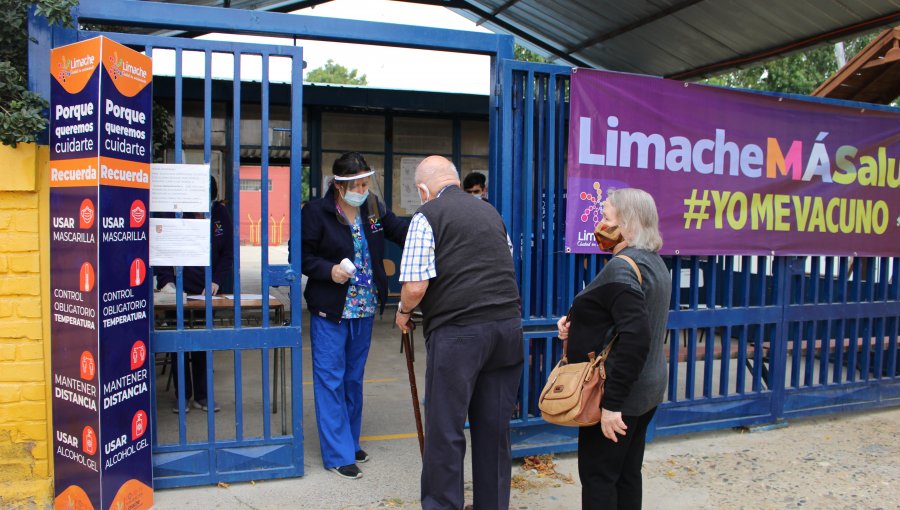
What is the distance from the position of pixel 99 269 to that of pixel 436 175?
5.23 feet

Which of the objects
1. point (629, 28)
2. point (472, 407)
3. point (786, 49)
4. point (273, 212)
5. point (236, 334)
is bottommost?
point (472, 407)

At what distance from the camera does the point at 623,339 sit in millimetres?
2623

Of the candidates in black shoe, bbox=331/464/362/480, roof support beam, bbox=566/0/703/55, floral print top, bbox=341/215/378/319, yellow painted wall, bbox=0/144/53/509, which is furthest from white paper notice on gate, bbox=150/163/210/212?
roof support beam, bbox=566/0/703/55

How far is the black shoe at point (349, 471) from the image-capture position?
3.96m

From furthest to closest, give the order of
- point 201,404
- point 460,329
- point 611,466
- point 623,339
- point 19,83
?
point 201,404
point 19,83
point 460,329
point 611,466
point 623,339

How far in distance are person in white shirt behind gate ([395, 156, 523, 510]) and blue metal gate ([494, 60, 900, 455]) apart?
109 centimetres

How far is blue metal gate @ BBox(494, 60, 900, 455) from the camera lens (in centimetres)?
417

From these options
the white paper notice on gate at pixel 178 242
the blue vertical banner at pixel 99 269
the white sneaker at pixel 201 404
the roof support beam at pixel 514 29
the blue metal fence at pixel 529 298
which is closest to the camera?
the blue vertical banner at pixel 99 269

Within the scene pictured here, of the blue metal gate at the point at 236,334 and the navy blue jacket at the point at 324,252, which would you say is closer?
the blue metal gate at the point at 236,334

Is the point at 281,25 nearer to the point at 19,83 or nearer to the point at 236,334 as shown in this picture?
the point at 19,83

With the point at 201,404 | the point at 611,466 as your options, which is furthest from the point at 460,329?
the point at 201,404

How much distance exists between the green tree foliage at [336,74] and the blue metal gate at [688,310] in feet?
144

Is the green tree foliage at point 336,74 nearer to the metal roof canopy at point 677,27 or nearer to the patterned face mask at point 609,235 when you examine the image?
the metal roof canopy at point 677,27

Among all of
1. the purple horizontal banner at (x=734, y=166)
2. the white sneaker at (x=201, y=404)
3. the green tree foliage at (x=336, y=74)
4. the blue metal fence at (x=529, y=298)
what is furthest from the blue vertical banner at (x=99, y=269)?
the green tree foliage at (x=336, y=74)
